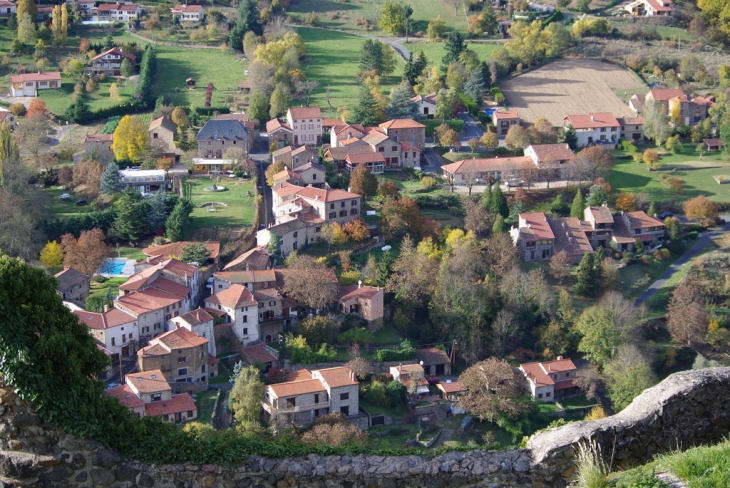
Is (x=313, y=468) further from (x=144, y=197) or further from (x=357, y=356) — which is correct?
(x=144, y=197)

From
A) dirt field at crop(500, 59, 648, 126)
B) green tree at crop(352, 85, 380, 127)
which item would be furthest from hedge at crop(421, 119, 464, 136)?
dirt field at crop(500, 59, 648, 126)

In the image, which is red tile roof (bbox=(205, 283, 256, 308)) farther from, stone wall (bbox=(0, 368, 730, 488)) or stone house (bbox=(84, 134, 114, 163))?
stone wall (bbox=(0, 368, 730, 488))

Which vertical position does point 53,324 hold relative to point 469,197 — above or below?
above

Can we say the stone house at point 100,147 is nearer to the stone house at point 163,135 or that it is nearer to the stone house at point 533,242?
the stone house at point 163,135

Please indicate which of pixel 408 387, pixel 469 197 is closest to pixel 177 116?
pixel 469 197

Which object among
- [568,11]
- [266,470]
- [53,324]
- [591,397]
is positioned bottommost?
[591,397]

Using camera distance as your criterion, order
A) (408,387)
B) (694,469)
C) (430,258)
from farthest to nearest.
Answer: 1. (430,258)
2. (408,387)
3. (694,469)

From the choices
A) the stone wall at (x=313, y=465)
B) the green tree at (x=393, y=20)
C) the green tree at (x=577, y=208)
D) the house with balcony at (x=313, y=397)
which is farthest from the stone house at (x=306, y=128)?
the stone wall at (x=313, y=465)
